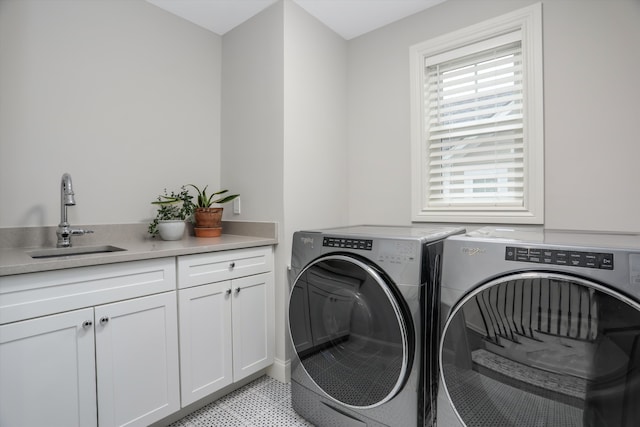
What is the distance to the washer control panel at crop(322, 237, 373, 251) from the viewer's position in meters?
1.41

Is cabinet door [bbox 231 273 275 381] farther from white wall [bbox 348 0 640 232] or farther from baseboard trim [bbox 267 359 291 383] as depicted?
white wall [bbox 348 0 640 232]

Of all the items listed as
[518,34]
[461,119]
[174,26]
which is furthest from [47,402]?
[518,34]

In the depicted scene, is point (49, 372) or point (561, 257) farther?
point (49, 372)

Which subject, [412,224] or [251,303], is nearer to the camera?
[251,303]

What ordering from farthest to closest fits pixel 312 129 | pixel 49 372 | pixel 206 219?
pixel 312 129, pixel 206 219, pixel 49 372

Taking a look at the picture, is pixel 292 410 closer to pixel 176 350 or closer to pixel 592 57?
pixel 176 350

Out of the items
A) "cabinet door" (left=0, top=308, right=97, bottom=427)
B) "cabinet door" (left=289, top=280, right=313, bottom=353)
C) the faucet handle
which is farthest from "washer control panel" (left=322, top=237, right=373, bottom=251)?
the faucet handle

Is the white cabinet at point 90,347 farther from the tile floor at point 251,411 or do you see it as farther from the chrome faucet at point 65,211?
the chrome faucet at point 65,211

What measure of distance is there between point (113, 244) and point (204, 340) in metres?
0.79

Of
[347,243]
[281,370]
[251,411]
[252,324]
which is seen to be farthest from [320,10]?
[251,411]

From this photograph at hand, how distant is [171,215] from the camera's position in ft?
6.66

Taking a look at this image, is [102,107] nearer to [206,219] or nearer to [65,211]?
[65,211]

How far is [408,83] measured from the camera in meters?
2.24

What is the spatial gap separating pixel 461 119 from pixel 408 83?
1.49 ft
